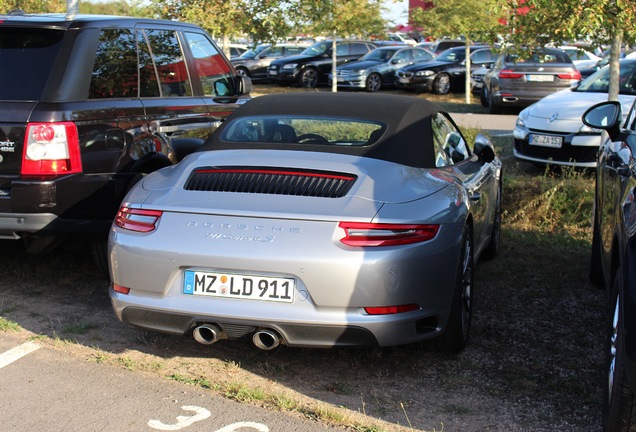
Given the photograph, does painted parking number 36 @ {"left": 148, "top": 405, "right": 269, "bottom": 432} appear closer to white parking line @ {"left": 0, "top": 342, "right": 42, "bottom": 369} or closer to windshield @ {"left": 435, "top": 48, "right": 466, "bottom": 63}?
white parking line @ {"left": 0, "top": 342, "right": 42, "bottom": 369}

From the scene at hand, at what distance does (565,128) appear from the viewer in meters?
10.7

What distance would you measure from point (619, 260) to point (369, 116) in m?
1.86

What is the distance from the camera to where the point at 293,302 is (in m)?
4.23

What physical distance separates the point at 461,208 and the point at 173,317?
1.70 meters

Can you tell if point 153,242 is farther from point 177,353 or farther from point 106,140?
point 106,140

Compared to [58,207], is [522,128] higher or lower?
lower

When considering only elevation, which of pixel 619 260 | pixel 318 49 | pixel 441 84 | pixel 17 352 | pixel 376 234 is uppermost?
pixel 376 234

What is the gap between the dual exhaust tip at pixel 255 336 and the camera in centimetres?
430

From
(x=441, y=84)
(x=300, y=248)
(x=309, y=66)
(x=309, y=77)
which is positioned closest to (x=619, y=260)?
(x=300, y=248)

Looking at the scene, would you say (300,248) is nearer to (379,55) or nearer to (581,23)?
(581,23)

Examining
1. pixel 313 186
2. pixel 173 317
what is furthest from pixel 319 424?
pixel 313 186

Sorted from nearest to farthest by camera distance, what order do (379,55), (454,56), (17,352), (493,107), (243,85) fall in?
(17,352)
(243,85)
(493,107)
(454,56)
(379,55)

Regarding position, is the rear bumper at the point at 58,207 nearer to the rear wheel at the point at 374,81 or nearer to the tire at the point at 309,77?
the rear wheel at the point at 374,81

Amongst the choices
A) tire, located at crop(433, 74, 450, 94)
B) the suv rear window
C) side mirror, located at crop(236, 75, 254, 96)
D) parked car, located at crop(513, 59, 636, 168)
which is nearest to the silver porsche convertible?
the suv rear window
